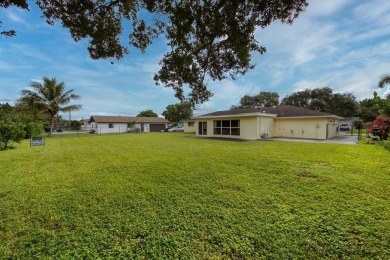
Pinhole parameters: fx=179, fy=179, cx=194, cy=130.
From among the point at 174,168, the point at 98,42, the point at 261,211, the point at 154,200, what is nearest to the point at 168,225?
the point at 154,200

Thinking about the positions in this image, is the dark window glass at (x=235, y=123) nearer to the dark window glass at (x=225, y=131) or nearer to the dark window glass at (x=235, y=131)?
the dark window glass at (x=235, y=131)

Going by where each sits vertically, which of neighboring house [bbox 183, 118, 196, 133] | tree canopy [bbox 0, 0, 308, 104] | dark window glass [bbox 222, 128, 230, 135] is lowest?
dark window glass [bbox 222, 128, 230, 135]

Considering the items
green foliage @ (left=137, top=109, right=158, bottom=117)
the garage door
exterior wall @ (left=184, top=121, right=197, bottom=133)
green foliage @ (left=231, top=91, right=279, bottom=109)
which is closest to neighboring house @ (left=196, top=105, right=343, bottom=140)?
exterior wall @ (left=184, top=121, right=197, bottom=133)

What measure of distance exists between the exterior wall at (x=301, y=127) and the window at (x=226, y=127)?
15.0 ft

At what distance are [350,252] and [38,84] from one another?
2969 cm

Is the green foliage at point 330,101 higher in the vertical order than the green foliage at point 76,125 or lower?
higher

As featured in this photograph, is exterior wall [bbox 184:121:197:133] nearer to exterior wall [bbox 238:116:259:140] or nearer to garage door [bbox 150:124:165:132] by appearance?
garage door [bbox 150:124:165:132]

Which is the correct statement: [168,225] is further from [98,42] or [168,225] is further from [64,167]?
[64,167]

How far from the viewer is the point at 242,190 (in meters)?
4.45

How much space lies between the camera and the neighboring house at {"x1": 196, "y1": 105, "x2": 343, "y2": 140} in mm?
16750

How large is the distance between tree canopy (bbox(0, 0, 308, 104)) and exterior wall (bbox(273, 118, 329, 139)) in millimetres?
14537

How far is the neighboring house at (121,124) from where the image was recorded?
34969 millimetres

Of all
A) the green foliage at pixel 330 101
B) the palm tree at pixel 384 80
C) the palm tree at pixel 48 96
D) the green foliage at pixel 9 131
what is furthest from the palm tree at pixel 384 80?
the palm tree at pixel 48 96

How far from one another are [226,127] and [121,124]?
86.9 ft
